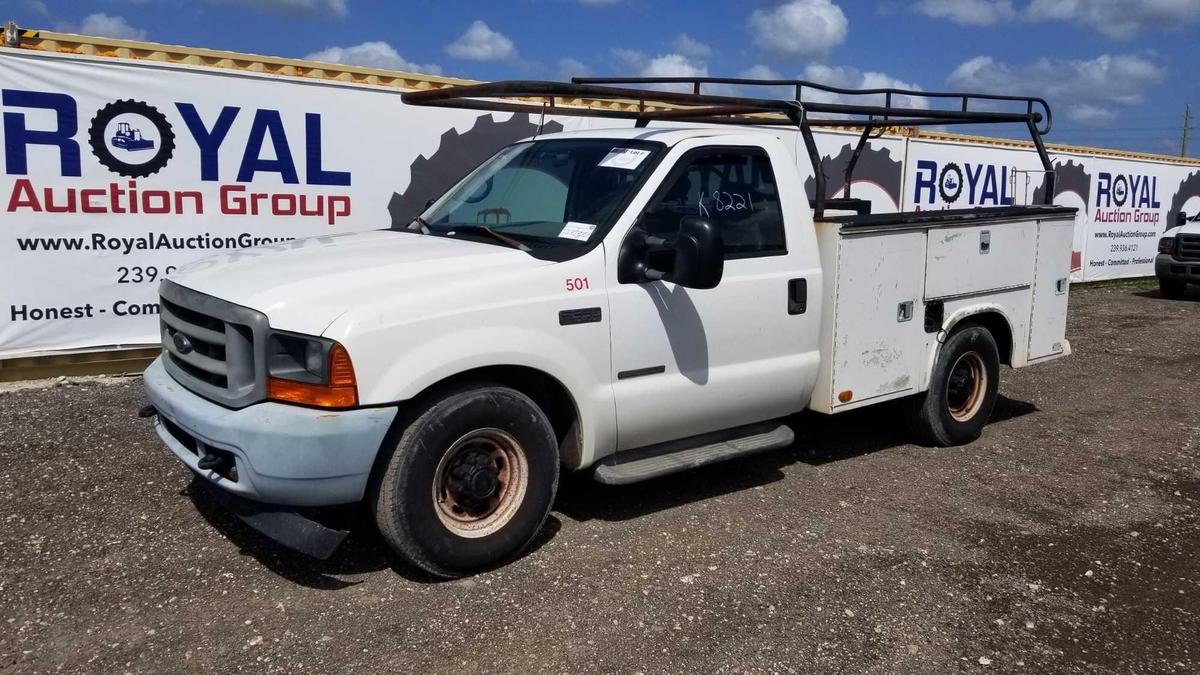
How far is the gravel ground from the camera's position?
3639mm

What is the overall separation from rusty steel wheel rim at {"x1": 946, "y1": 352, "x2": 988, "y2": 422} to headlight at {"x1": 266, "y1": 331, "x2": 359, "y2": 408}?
4190 millimetres

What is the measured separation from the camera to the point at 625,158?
4.84m

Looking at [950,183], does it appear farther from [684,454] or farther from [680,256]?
[680,256]

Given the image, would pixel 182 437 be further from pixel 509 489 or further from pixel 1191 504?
pixel 1191 504

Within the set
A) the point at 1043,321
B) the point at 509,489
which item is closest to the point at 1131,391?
the point at 1043,321

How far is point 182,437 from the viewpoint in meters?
4.20

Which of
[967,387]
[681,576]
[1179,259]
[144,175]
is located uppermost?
[144,175]

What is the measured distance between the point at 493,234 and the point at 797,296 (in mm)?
1674

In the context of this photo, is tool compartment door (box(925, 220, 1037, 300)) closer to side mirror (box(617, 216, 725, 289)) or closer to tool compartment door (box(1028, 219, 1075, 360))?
tool compartment door (box(1028, 219, 1075, 360))

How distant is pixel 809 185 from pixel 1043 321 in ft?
19.6

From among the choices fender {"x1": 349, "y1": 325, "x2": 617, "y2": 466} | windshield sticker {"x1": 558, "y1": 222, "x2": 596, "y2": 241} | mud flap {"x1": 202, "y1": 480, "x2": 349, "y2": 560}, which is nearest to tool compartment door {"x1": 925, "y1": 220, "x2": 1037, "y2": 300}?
windshield sticker {"x1": 558, "y1": 222, "x2": 596, "y2": 241}

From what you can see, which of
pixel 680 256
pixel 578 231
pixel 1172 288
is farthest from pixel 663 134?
pixel 1172 288

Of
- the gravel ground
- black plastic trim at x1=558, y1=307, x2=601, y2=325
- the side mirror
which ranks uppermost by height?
the side mirror

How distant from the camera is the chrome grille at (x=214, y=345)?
372 centimetres
